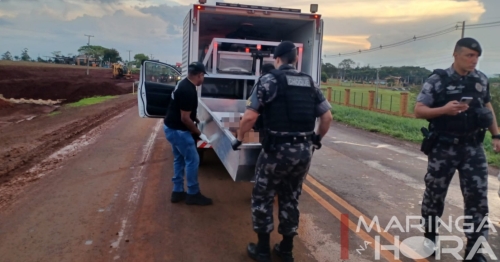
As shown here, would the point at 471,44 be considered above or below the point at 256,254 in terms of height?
above

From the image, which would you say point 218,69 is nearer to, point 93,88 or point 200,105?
point 200,105

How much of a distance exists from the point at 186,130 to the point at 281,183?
6.42 feet

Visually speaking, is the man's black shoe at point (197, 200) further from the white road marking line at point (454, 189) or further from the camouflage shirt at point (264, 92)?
the white road marking line at point (454, 189)

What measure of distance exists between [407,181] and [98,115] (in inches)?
480

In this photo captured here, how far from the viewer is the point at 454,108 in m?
3.82

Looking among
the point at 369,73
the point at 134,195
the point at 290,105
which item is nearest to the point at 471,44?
the point at 290,105

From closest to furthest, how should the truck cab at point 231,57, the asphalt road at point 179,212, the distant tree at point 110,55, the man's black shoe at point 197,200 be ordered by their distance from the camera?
the asphalt road at point 179,212 → the man's black shoe at point 197,200 → the truck cab at point 231,57 → the distant tree at point 110,55

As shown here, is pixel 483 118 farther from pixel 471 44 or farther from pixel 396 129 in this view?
pixel 396 129

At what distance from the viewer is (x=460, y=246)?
464 centimetres

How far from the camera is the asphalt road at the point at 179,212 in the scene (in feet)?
14.4

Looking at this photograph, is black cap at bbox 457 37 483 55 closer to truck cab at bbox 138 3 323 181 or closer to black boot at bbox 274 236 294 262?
black boot at bbox 274 236 294 262

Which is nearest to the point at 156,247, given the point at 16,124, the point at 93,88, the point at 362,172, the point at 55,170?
the point at 55,170

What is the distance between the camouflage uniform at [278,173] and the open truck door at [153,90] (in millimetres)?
4293

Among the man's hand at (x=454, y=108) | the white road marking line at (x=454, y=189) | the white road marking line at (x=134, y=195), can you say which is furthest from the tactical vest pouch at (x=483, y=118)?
the white road marking line at (x=134, y=195)
